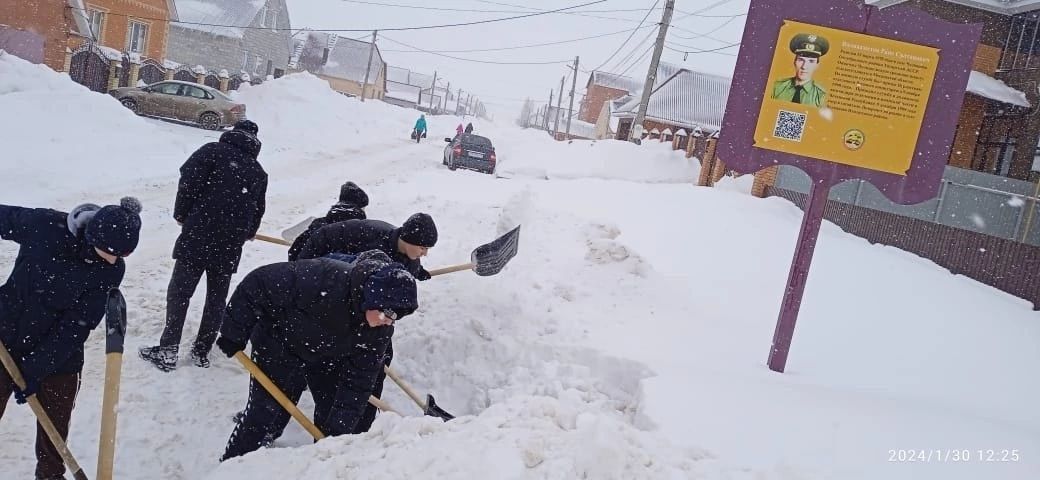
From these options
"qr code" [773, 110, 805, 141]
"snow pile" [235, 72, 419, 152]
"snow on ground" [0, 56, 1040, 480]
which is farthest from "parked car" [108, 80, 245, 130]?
"qr code" [773, 110, 805, 141]

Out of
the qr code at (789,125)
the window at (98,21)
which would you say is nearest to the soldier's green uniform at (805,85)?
the qr code at (789,125)

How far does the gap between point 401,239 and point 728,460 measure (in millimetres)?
2091

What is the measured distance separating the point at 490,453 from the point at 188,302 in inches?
99.2

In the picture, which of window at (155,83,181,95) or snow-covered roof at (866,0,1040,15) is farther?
window at (155,83,181,95)

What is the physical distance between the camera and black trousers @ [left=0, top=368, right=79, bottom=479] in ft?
9.45

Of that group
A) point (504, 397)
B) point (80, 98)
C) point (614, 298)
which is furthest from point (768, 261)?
point (80, 98)

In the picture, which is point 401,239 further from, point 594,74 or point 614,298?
point 594,74

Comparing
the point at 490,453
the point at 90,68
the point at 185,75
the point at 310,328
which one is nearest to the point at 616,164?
the point at 90,68

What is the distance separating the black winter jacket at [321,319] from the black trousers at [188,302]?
1.40 meters

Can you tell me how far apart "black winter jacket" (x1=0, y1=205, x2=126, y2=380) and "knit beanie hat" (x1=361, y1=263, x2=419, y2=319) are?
1149mm

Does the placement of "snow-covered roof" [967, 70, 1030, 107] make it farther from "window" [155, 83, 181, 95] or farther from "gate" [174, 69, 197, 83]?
"gate" [174, 69, 197, 83]

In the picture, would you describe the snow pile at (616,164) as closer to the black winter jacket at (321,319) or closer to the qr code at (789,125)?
the qr code at (789,125)

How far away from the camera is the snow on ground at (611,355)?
3102 mm
